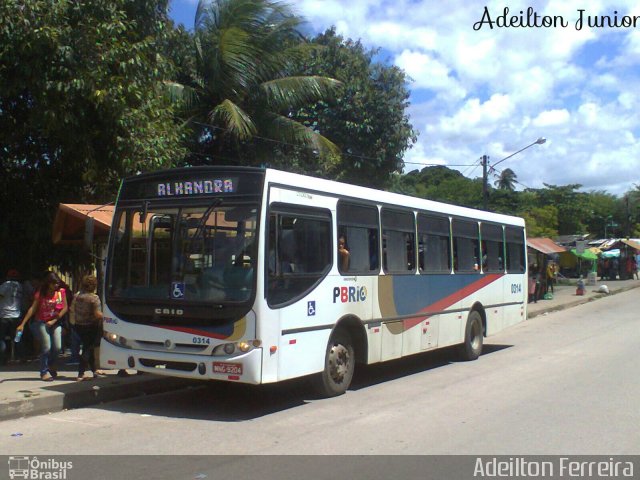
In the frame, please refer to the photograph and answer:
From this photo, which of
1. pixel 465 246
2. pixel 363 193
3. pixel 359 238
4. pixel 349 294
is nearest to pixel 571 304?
pixel 465 246

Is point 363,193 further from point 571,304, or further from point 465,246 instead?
point 571,304

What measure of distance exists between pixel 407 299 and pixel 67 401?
530 centimetres

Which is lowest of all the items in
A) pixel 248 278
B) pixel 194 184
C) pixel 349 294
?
pixel 349 294

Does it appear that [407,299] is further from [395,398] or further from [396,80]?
[396,80]

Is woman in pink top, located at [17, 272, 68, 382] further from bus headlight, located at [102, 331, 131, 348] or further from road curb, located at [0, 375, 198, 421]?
bus headlight, located at [102, 331, 131, 348]

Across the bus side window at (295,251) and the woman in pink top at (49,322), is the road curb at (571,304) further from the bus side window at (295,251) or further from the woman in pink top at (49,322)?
the woman in pink top at (49,322)

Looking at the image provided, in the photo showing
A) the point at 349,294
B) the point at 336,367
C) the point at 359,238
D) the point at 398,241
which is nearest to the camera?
the point at 336,367

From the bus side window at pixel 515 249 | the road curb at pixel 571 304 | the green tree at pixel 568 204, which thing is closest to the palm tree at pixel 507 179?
the green tree at pixel 568 204

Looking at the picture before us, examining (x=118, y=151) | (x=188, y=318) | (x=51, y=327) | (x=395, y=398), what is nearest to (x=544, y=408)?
(x=395, y=398)

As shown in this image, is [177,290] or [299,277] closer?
[177,290]

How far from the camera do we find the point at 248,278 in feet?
26.2

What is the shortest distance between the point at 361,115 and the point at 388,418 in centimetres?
1582

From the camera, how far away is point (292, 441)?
7133 millimetres
